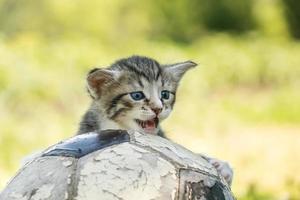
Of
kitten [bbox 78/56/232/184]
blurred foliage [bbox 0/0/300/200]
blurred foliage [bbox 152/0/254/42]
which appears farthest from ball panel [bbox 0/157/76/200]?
blurred foliage [bbox 152/0/254/42]

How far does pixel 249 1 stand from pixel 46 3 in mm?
4633

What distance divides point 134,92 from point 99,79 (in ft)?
0.87

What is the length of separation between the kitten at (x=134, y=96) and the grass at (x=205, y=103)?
1159mm

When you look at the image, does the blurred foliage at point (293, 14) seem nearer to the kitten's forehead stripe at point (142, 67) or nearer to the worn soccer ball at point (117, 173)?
the kitten's forehead stripe at point (142, 67)

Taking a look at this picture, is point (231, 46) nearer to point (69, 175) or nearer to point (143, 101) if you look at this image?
point (143, 101)

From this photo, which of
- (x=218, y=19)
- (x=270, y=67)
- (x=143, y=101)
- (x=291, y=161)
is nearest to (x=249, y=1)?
(x=218, y=19)

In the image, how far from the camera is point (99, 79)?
546cm

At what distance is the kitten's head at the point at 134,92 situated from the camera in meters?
5.17

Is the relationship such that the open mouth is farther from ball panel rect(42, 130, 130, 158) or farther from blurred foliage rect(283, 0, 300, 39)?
blurred foliage rect(283, 0, 300, 39)

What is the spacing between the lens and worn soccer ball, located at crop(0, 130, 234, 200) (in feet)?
13.2

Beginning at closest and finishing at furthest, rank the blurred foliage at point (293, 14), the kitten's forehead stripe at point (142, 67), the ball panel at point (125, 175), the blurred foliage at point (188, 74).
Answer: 1. the ball panel at point (125, 175)
2. the kitten's forehead stripe at point (142, 67)
3. the blurred foliage at point (188, 74)
4. the blurred foliage at point (293, 14)

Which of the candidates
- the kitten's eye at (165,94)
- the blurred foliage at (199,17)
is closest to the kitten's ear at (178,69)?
the kitten's eye at (165,94)

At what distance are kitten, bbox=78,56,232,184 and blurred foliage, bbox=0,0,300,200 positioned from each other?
2.26 metres

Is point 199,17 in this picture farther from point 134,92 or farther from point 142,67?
point 134,92
